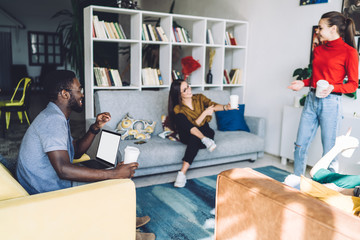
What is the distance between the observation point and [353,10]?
335 cm

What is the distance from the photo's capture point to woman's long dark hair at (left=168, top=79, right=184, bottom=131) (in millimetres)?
3379

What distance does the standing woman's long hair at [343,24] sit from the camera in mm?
2594

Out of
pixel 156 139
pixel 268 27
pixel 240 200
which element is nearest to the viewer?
pixel 240 200

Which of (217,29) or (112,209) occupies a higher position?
(217,29)

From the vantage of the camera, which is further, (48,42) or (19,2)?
→ (48,42)

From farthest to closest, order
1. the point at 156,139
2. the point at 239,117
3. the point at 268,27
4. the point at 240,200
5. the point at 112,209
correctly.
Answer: the point at 268,27, the point at 239,117, the point at 156,139, the point at 112,209, the point at 240,200

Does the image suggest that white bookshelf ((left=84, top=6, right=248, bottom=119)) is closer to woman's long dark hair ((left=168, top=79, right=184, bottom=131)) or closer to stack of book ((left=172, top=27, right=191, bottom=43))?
stack of book ((left=172, top=27, right=191, bottom=43))

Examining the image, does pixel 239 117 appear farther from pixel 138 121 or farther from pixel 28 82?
pixel 28 82

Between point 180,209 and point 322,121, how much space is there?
1.40m

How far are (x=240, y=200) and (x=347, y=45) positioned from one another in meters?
1.98

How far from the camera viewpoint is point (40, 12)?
11242mm

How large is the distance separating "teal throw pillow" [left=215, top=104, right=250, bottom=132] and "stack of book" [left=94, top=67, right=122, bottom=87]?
1314mm

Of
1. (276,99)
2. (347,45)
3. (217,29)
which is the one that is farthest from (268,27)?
(347,45)

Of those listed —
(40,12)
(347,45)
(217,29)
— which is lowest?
(347,45)
